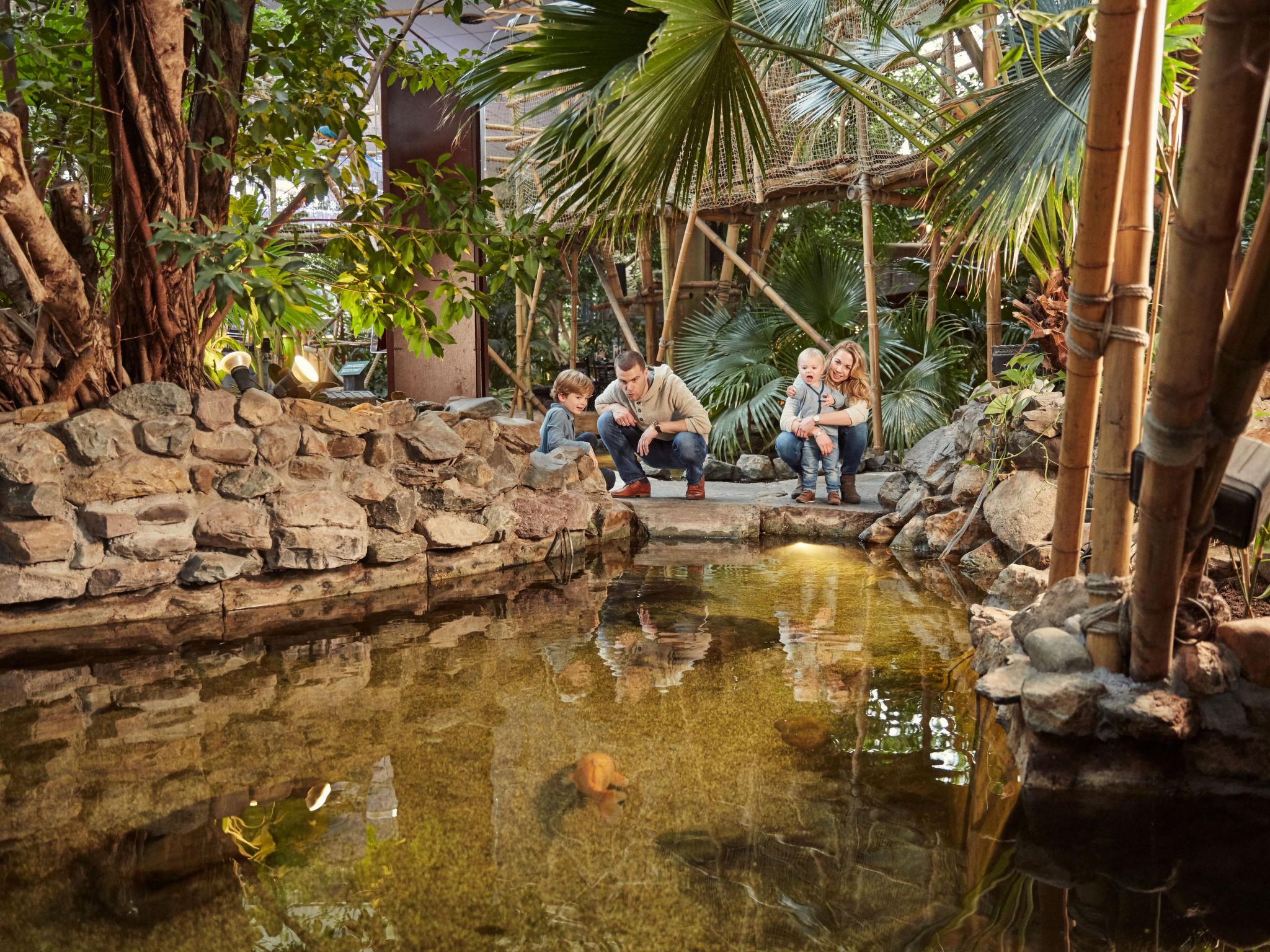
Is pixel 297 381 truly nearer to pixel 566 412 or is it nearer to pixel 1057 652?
pixel 566 412

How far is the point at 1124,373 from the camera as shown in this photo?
230 centimetres

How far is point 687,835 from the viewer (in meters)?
2.08

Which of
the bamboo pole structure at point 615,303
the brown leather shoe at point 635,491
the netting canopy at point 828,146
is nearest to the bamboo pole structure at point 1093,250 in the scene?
the brown leather shoe at point 635,491

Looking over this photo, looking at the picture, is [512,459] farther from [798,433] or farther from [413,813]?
[413,813]

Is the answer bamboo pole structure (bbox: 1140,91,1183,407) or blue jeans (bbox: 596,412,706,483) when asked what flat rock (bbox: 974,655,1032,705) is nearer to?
bamboo pole structure (bbox: 1140,91,1183,407)

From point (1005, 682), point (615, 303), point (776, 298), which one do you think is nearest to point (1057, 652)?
point (1005, 682)

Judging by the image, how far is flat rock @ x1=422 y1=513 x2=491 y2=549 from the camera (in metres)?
4.59

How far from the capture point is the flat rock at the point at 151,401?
Answer: 13.0 feet

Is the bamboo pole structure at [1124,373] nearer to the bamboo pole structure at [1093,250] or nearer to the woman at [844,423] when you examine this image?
the bamboo pole structure at [1093,250]

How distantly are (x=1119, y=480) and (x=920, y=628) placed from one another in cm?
148

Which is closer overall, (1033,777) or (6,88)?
(1033,777)

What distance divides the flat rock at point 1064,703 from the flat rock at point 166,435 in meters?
3.25

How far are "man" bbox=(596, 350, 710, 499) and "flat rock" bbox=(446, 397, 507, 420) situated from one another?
777 millimetres

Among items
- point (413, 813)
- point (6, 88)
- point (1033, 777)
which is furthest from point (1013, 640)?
point (6, 88)
